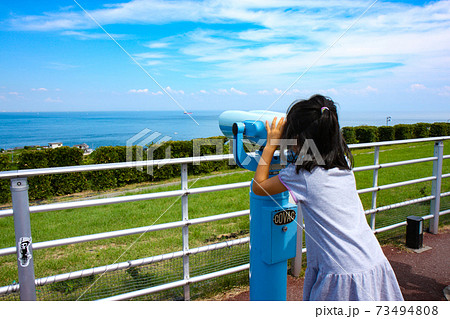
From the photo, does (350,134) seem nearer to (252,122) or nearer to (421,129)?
(421,129)

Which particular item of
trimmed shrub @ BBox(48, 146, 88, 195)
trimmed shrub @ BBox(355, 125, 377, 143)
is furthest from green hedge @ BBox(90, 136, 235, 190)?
trimmed shrub @ BBox(355, 125, 377, 143)

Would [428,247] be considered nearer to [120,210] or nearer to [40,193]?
[120,210]

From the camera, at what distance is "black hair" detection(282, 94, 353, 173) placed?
1.31 meters

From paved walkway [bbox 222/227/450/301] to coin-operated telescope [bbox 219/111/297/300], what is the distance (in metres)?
0.80

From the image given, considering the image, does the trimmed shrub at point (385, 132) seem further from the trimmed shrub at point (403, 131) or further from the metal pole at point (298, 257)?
the metal pole at point (298, 257)

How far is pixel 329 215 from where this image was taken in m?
1.30

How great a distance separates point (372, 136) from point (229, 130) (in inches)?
627

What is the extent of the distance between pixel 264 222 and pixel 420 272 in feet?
6.80

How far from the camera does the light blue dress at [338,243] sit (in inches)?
50.2

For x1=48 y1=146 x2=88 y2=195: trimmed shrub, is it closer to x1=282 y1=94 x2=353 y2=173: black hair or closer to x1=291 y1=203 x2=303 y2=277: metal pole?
x1=291 y1=203 x2=303 y2=277: metal pole

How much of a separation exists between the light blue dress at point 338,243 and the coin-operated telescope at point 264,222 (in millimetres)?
396

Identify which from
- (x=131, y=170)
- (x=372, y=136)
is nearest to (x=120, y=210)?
(x=131, y=170)

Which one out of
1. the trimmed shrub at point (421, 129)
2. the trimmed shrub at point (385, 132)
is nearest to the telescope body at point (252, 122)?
the trimmed shrub at point (385, 132)
